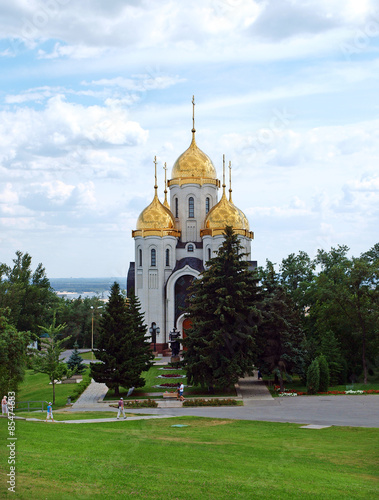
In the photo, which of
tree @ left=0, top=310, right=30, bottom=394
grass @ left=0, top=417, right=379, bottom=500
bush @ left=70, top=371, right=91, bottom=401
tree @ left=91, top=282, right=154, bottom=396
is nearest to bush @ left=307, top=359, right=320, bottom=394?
tree @ left=91, top=282, right=154, bottom=396

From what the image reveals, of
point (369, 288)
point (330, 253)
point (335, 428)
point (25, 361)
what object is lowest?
point (335, 428)

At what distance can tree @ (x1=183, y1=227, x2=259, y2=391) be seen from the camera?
101 feet

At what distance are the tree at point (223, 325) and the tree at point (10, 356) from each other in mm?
8572

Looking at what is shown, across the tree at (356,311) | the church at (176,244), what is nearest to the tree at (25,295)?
the church at (176,244)

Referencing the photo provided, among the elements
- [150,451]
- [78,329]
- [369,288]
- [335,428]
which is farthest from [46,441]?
[78,329]

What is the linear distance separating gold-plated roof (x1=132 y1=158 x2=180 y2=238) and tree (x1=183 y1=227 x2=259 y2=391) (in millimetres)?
18527

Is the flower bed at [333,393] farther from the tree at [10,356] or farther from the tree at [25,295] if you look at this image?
the tree at [25,295]

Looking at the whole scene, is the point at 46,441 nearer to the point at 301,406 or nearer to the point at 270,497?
the point at 270,497

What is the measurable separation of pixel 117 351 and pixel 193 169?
26237mm

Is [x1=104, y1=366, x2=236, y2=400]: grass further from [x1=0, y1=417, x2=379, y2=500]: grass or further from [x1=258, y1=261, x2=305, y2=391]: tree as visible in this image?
[x1=0, y1=417, x2=379, y2=500]: grass

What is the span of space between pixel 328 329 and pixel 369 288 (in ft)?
12.2

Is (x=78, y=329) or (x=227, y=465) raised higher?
(x=78, y=329)

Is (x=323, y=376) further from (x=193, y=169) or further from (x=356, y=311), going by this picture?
(x=193, y=169)

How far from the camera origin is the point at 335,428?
20.2 metres
